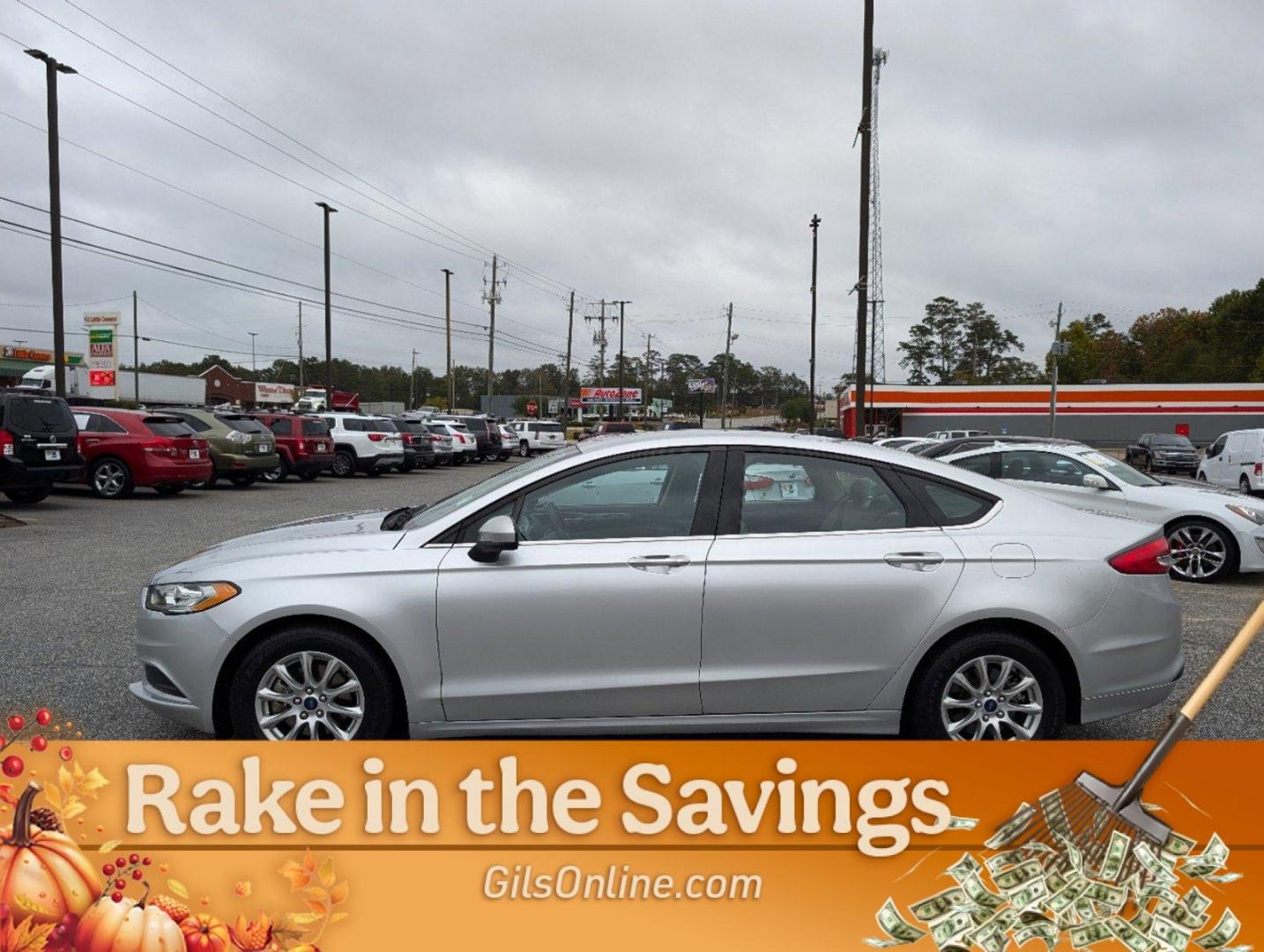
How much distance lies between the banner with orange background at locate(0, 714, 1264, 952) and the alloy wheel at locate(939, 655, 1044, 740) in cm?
86

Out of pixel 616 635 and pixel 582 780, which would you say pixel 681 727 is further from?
pixel 582 780

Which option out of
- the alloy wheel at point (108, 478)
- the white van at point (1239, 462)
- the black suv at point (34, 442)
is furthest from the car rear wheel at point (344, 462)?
the white van at point (1239, 462)

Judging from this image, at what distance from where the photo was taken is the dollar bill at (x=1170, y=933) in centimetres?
264

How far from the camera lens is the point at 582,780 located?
3131 mm

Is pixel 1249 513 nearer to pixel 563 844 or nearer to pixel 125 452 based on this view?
pixel 563 844

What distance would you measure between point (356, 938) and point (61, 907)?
795mm

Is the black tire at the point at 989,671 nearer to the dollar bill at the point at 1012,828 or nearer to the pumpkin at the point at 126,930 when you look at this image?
the dollar bill at the point at 1012,828

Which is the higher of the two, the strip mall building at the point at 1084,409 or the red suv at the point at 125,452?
the strip mall building at the point at 1084,409

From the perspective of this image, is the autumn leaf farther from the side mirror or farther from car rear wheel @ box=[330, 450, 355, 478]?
car rear wheel @ box=[330, 450, 355, 478]

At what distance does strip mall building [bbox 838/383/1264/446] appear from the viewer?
196 ft

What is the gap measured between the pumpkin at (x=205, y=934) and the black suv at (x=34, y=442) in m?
14.2

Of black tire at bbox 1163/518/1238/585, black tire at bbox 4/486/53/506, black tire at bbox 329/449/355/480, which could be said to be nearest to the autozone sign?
black tire at bbox 329/449/355/480

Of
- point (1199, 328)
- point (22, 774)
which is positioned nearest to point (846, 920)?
point (22, 774)

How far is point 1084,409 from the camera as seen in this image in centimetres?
6178
